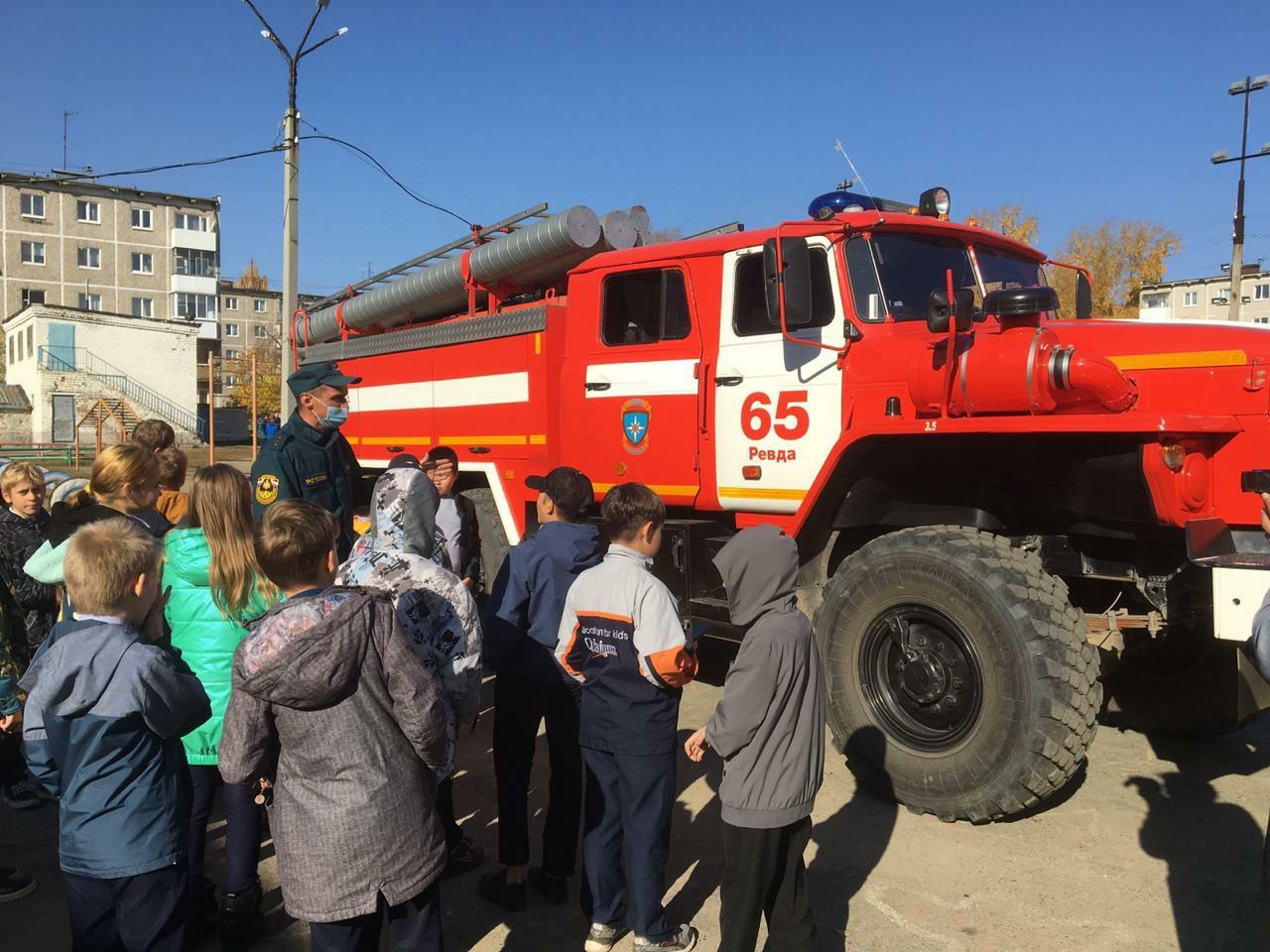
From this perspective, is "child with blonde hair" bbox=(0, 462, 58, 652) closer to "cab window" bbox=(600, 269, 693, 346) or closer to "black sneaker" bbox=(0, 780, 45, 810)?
"black sneaker" bbox=(0, 780, 45, 810)

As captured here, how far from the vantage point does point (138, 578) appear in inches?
102

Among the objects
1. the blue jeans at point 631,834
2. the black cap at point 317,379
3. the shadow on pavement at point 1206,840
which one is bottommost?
the shadow on pavement at point 1206,840

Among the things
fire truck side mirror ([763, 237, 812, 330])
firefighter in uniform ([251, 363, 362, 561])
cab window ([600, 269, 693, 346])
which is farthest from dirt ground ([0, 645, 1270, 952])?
cab window ([600, 269, 693, 346])

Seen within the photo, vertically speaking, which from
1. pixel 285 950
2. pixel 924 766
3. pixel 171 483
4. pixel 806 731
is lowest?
pixel 285 950

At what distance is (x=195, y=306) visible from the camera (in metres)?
61.1

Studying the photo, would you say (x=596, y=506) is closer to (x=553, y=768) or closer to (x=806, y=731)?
(x=553, y=768)

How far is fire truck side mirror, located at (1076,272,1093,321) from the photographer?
620 cm

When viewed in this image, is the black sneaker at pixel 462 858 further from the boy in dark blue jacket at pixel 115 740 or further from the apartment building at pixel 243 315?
the apartment building at pixel 243 315

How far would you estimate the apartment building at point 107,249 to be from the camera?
55125 mm

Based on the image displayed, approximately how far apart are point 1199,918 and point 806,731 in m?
1.83

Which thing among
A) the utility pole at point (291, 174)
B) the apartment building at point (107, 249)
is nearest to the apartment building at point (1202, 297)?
the utility pole at point (291, 174)

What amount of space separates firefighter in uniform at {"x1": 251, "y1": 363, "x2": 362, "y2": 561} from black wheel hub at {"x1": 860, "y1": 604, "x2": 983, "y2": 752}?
2.63 metres

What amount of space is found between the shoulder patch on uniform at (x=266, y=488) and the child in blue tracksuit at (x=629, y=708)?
189 cm

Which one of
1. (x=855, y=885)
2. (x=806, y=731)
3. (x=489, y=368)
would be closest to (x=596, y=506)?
(x=489, y=368)
